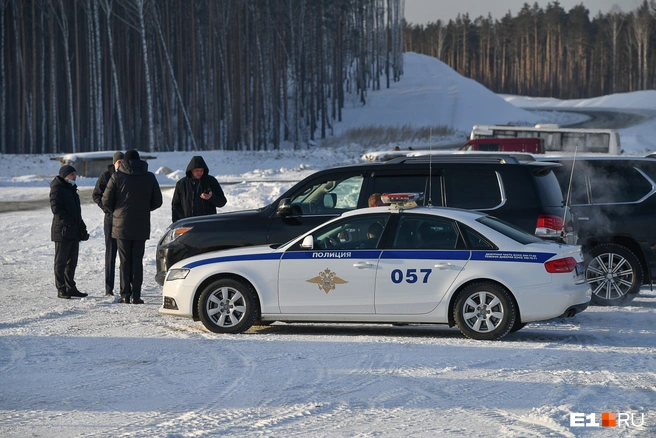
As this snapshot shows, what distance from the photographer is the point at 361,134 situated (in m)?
69.2

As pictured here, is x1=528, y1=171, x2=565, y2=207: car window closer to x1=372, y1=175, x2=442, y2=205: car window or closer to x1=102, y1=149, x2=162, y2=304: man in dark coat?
x1=372, y1=175, x2=442, y2=205: car window

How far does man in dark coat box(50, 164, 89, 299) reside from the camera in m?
12.8

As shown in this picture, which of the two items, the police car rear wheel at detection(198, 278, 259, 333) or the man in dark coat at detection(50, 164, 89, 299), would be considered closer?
the police car rear wheel at detection(198, 278, 259, 333)

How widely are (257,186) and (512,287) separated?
65.4ft

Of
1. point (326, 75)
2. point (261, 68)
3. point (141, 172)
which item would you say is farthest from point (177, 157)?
point (326, 75)

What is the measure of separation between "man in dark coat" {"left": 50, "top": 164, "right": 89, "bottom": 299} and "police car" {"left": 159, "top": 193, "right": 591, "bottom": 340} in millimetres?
3353

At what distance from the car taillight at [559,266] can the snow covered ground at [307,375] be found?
0.72 meters

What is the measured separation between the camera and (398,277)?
947cm

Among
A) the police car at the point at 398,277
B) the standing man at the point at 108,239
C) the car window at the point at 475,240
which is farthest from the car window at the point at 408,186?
the standing man at the point at 108,239

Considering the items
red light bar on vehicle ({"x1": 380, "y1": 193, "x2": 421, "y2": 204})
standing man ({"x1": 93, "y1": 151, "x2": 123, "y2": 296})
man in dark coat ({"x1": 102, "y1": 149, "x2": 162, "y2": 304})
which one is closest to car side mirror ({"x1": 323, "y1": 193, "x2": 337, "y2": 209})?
red light bar on vehicle ({"x1": 380, "y1": 193, "x2": 421, "y2": 204})

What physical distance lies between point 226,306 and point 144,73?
210 ft

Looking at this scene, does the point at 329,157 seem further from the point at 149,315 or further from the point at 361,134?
the point at 149,315

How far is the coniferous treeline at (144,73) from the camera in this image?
6081 centimetres
